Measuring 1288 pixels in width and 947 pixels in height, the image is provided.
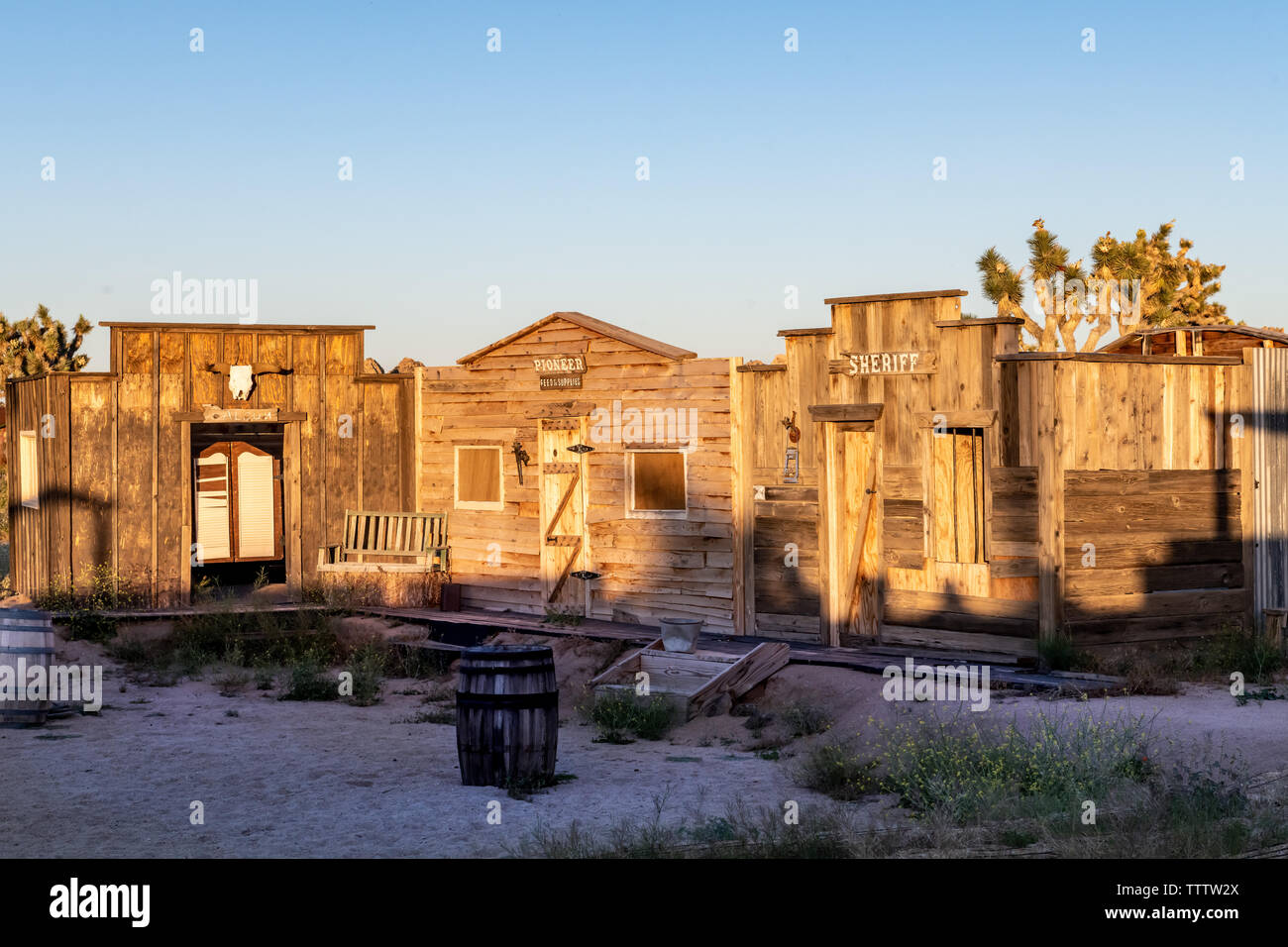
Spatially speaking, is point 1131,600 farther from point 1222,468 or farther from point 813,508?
point 813,508

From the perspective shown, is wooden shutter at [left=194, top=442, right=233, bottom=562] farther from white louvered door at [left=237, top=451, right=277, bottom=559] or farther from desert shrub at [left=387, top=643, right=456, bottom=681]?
desert shrub at [left=387, top=643, right=456, bottom=681]

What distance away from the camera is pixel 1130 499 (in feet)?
46.5

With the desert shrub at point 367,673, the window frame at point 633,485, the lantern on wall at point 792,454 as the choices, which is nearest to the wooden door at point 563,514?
the window frame at point 633,485

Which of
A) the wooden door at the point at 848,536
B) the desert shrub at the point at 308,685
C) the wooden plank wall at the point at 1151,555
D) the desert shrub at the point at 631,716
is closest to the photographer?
the desert shrub at the point at 631,716

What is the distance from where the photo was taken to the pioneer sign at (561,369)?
1805cm

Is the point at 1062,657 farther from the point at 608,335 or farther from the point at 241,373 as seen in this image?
the point at 241,373

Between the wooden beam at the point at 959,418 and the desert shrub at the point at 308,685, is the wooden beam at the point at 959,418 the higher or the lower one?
the higher one

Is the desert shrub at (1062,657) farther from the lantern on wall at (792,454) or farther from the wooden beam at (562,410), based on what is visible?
the wooden beam at (562,410)

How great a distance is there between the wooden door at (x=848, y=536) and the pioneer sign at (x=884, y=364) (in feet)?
2.06

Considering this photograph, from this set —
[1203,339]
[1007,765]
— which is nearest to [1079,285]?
[1203,339]

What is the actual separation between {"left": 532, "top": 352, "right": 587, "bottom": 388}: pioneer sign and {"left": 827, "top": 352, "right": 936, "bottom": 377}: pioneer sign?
3812mm

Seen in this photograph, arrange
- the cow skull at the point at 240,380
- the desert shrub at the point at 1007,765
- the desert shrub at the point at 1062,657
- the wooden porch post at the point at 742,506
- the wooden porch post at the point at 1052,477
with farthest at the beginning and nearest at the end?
the cow skull at the point at 240,380 < the wooden porch post at the point at 742,506 < the wooden porch post at the point at 1052,477 < the desert shrub at the point at 1062,657 < the desert shrub at the point at 1007,765

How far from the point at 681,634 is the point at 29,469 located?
10.8m
